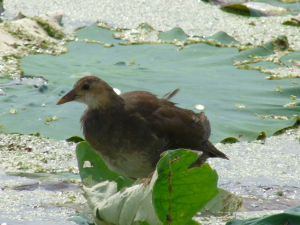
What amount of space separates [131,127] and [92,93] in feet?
1.16

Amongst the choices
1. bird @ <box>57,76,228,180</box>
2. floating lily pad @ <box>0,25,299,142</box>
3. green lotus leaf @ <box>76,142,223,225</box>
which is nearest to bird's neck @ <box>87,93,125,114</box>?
bird @ <box>57,76,228,180</box>

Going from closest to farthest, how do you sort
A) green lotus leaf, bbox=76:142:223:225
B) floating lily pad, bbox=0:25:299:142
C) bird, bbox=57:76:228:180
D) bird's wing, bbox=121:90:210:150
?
green lotus leaf, bbox=76:142:223:225 → bird, bbox=57:76:228:180 → bird's wing, bbox=121:90:210:150 → floating lily pad, bbox=0:25:299:142

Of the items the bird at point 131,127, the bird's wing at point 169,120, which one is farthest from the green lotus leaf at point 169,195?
the bird's wing at point 169,120

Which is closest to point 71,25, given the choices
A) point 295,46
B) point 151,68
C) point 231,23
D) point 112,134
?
point 151,68

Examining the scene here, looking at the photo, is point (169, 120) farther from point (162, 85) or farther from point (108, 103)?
point (162, 85)

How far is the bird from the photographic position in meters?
2.83

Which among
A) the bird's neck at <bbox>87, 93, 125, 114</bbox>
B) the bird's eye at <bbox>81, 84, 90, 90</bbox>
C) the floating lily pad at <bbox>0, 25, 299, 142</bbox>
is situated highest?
the bird's eye at <bbox>81, 84, 90, 90</bbox>

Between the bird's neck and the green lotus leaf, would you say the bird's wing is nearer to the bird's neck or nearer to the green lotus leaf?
the bird's neck

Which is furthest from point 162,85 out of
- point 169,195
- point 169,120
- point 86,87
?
point 169,195

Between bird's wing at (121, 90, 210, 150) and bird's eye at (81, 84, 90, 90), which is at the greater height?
bird's eye at (81, 84, 90, 90)

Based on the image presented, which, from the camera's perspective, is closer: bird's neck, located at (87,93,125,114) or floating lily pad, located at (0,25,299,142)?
bird's neck, located at (87,93,125,114)

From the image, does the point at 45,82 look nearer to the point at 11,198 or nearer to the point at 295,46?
the point at 11,198

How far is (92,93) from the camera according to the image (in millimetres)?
2975

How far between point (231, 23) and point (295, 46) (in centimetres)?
99
